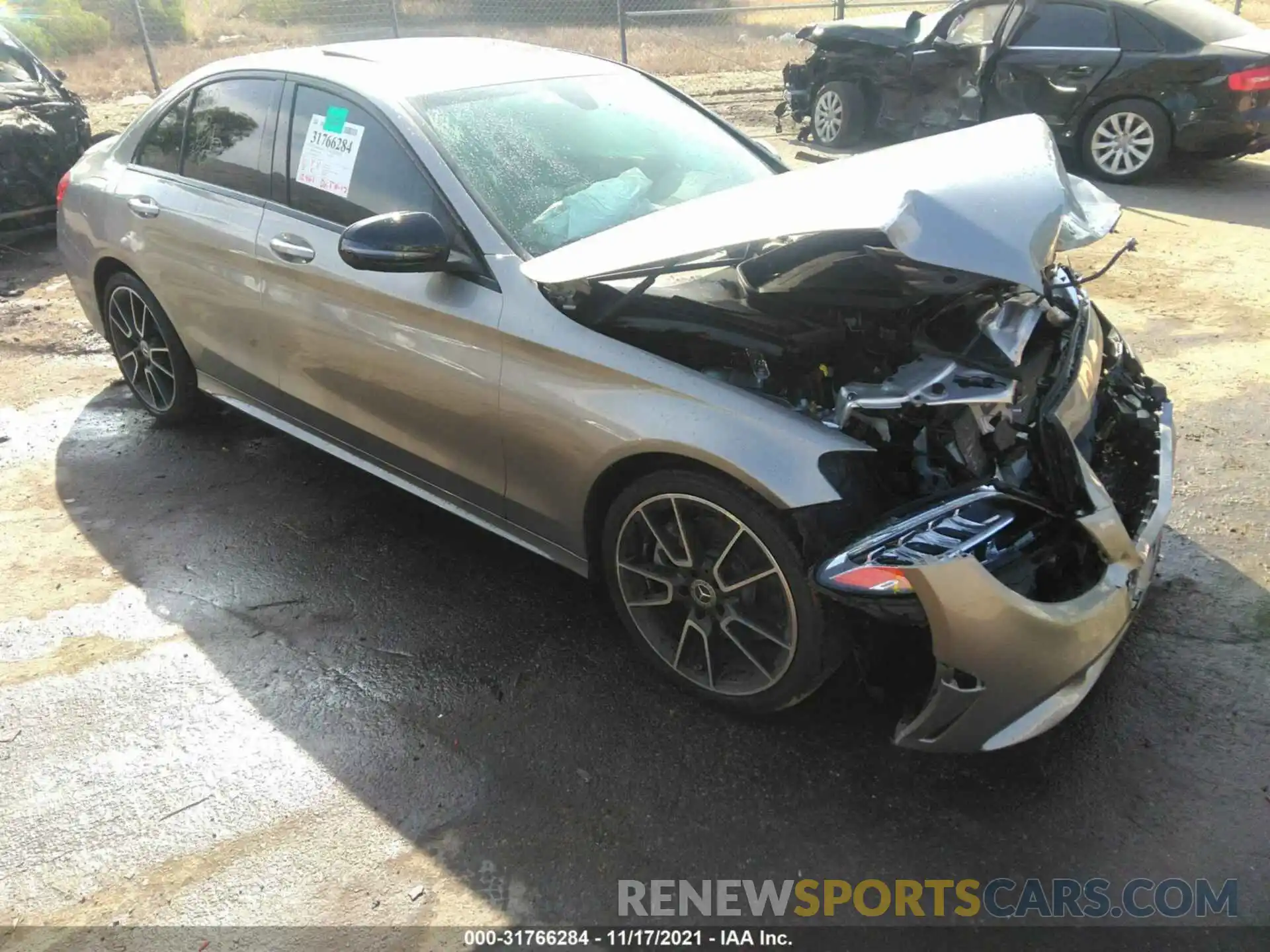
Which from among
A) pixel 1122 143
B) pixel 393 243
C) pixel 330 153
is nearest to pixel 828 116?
pixel 1122 143

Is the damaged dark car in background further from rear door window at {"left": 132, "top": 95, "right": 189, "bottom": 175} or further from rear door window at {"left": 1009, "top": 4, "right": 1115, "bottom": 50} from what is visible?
rear door window at {"left": 1009, "top": 4, "right": 1115, "bottom": 50}

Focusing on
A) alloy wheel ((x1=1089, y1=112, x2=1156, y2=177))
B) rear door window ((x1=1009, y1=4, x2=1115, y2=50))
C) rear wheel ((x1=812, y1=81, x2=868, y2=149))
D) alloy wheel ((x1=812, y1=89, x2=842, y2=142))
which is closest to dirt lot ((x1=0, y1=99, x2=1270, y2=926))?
alloy wheel ((x1=1089, y1=112, x2=1156, y2=177))

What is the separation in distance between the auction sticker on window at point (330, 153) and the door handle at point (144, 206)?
3.37ft

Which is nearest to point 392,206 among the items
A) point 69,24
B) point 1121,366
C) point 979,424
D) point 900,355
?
point 900,355

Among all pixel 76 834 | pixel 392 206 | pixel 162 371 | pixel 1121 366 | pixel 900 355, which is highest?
pixel 392 206

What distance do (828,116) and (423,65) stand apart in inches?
300

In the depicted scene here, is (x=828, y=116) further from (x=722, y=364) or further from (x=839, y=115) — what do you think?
(x=722, y=364)

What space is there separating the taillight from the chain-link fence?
7119mm

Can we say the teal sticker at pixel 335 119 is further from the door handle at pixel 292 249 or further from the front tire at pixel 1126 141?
the front tire at pixel 1126 141

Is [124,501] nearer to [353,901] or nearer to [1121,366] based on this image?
[353,901]

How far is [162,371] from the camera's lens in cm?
475

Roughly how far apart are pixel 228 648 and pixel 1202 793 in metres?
2.97

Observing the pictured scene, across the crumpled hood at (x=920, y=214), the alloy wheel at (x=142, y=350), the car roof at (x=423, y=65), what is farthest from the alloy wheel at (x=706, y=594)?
the alloy wheel at (x=142, y=350)

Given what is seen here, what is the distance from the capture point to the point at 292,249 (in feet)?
11.9
